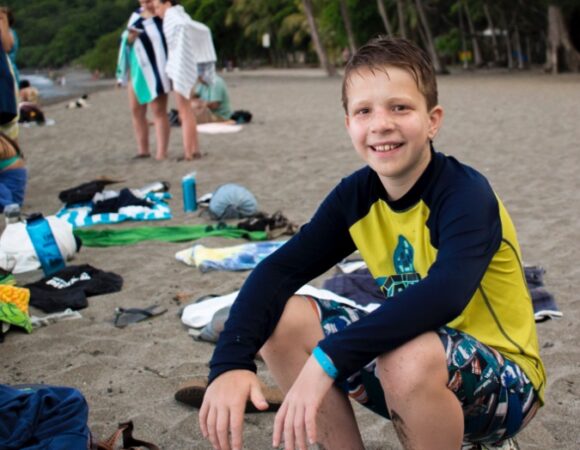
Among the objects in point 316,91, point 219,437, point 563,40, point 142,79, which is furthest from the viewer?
point 563,40

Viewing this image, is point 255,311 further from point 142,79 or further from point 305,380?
point 142,79

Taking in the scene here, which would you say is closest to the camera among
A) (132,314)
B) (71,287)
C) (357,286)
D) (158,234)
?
(132,314)

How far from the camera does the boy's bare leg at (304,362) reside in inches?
87.5

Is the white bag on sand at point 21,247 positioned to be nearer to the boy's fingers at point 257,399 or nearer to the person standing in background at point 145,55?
the boy's fingers at point 257,399

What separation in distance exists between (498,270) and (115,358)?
2071 mm

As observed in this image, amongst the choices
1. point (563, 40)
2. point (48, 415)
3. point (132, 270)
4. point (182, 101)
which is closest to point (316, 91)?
point (563, 40)

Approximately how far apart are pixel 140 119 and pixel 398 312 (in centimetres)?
828

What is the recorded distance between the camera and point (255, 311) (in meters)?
2.28

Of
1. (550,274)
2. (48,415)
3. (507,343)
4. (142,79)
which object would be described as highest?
(142,79)

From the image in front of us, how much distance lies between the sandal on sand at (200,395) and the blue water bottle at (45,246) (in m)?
2.17

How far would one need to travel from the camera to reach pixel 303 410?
196cm

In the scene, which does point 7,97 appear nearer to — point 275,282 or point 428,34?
point 275,282

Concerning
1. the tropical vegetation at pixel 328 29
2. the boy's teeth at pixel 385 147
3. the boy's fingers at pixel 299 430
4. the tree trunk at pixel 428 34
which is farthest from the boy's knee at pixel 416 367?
the tree trunk at pixel 428 34

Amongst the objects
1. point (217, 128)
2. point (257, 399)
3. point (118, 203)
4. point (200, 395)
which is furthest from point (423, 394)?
point (217, 128)
